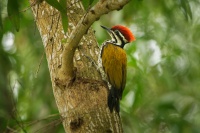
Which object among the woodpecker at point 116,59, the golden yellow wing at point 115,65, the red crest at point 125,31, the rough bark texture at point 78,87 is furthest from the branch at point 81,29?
the red crest at point 125,31

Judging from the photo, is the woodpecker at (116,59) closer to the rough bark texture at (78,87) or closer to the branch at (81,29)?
the rough bark texture at (78,87)

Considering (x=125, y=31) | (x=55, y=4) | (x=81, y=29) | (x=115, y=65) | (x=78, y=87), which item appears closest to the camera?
(x=55, y=4)

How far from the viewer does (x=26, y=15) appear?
574cm

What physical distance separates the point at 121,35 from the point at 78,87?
136 cm

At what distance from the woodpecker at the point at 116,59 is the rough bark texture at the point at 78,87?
0.46m

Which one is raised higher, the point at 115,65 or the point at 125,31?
the point at 125,31

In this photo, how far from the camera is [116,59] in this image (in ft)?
15.1

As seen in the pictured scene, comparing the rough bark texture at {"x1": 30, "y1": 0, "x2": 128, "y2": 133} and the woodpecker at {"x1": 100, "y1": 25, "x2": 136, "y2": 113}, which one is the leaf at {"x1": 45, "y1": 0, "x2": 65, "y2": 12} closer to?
the rough bark texture at {"x1": 30, "y1": 0, "x2": 128, "y2": 133}

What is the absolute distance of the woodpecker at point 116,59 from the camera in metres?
4.38

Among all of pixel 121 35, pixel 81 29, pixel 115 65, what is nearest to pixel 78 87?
pixel 81 29

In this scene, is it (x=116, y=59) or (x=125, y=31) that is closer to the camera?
(x=116, y=59)

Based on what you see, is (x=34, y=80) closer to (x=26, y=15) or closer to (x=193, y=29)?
(x=26, y=15)

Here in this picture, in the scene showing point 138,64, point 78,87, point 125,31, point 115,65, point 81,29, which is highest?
point 81,29

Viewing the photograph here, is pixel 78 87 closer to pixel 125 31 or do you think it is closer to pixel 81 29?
pixel 81 29
